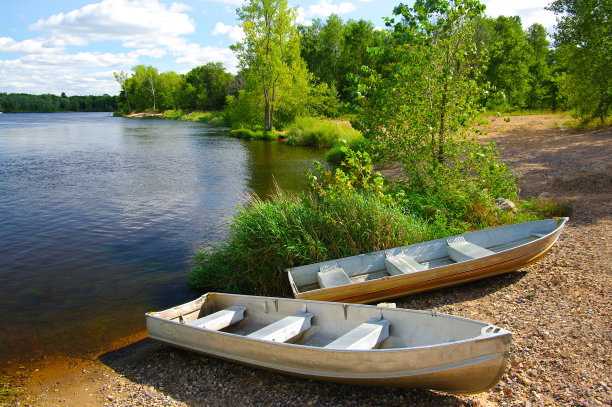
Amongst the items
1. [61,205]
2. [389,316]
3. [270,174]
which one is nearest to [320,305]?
[389,316]

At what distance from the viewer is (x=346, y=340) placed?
4.92 metres

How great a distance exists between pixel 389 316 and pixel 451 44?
836cm

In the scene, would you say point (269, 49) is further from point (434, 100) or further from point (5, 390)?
point (5, 390)

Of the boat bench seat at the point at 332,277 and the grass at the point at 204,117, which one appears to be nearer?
the boat bench seat at the point at 332,277

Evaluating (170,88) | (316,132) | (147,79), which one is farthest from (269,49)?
(147,79)

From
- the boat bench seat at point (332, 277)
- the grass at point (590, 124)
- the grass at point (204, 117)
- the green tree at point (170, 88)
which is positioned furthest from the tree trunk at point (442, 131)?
the green tree at point (170, 88)

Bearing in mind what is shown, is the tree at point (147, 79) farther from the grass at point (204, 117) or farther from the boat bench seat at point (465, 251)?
the boat bench seat at point (465, 251)

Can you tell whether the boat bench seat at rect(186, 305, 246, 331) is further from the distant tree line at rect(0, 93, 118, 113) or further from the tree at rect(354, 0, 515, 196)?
the distant tree line at rect(0, 93, 118, 113)

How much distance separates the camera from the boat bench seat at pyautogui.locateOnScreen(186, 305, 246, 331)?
5930mm

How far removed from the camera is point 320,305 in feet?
18.9

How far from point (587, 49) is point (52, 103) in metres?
145

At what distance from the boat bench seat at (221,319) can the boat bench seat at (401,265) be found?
8.93ft

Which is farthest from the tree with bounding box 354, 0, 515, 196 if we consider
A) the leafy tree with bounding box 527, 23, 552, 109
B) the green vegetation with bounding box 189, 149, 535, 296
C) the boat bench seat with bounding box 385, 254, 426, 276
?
the leafy tree with bounding box 527, 23, 552, 109

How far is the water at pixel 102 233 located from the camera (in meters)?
7.53
